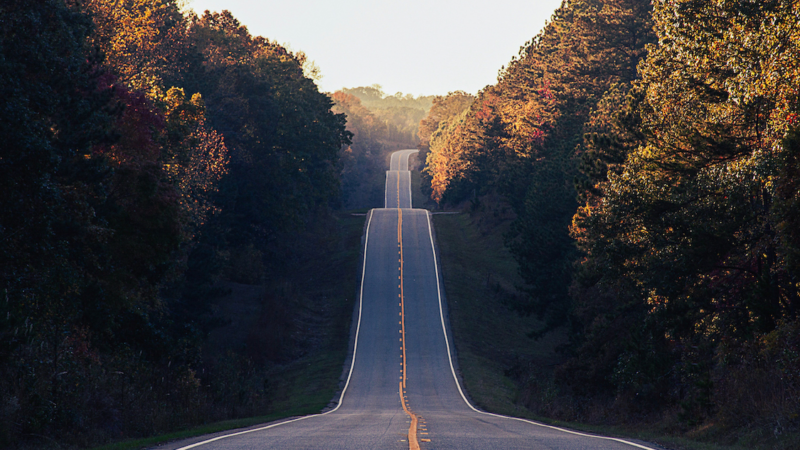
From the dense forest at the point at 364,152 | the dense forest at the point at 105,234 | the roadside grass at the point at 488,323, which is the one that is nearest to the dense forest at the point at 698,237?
the roadside grass at the point at 488,323

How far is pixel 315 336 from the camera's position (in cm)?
4328

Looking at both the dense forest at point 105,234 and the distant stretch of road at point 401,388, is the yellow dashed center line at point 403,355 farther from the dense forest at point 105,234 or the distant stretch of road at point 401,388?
the dense forest at point 105,234

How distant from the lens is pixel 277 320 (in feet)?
139

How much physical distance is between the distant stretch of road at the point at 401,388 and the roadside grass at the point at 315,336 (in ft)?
3.51

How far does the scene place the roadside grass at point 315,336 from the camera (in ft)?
78.2

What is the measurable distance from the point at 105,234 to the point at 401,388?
675 inches

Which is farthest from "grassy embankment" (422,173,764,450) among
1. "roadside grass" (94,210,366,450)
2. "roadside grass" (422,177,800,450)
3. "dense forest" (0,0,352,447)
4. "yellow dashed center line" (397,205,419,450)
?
"dense forest" (0,0,352,447)

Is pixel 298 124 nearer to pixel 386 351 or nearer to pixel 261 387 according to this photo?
pixel 386 351

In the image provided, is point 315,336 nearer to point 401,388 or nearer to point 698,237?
point 401,388

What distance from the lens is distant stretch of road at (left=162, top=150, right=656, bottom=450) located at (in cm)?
1210

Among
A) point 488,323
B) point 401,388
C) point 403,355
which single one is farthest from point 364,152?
point 401,388

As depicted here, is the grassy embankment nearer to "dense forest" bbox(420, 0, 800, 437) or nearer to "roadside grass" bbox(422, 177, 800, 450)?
"roadside grass" bbox(422, 177, 800, 450)

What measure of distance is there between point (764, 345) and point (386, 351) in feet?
85.2

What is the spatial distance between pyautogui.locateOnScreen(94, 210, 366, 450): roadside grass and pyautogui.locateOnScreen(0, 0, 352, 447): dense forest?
132 centimetres
